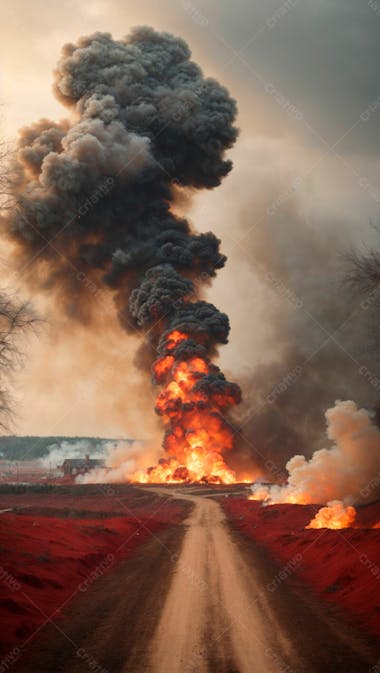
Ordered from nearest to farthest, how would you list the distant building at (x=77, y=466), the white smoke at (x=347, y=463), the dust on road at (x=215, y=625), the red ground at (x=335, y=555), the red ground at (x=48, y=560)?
1. the dust on road at (x=215, y=625)
2. the red ground at (x=48, y=560)
3. the red ground at (x=335, y=555)
4. the white smoke at (x=347, y=463)
5. the distant building at (x=77, y=466)

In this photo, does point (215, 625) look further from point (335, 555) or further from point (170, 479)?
point (170, 479)

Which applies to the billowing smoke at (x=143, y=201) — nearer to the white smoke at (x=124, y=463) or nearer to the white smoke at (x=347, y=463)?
the white smoke at (x=124, y=463)

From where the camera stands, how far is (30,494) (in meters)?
67.5

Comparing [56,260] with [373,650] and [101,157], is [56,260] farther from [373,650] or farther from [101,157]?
[373,650]

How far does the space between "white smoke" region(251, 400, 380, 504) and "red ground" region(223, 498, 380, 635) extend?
113 inches

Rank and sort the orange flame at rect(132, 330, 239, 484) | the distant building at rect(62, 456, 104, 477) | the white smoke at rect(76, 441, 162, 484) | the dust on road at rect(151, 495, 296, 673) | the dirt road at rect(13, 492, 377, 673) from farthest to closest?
the distant building at rect(62, 456, 104, 477), the white smoke at rect(76, 441, 162, 484), the orange flame at rect(132, 330, 239, 484), the dust on road at rect(151, 495, 296, 673), the dirt road at rect(13, 492, 377, 673)

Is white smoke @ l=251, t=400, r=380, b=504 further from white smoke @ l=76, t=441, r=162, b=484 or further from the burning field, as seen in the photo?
white smoke @ l=76, t=441, r=162, b=484

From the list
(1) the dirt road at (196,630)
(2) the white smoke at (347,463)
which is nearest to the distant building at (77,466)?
(2) the white smoke at (347,463)

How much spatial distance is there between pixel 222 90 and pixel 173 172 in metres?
16.6

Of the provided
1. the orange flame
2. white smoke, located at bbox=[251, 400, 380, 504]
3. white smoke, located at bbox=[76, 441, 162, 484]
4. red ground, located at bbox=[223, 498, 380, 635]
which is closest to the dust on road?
red ground, located at bbox=[223, 498, 380, 635]

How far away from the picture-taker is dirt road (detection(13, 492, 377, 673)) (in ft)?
33.5

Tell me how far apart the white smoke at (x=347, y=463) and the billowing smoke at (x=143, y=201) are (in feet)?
116

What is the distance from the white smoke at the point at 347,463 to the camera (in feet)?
110

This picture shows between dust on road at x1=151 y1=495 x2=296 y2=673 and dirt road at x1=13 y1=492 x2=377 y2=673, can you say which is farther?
dust on road at x1=151 y1=495 x2=296 y2=673
